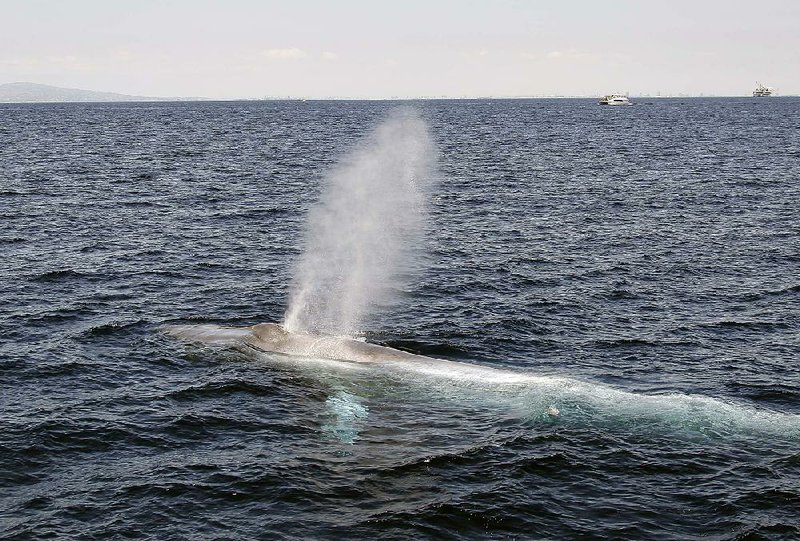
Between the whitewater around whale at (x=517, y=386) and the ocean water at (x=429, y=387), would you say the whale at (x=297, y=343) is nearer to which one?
the whitewater around whale at (x=517, y=386)

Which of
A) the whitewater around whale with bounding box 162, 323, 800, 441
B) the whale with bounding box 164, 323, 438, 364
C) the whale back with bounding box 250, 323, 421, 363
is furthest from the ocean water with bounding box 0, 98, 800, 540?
the whale back with bounding box 250, 323, 421, 363

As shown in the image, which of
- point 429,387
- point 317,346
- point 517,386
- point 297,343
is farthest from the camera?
point 297,343

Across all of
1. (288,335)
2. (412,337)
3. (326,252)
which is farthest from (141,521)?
(326,252)

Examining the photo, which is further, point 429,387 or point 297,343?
point 297,343

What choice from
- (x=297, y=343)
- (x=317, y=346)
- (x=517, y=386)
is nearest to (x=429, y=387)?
(x=517, y=386)

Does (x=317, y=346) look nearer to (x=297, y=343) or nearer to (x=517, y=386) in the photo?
(x=297, y=343)

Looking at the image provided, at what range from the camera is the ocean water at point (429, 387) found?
26.5 meters

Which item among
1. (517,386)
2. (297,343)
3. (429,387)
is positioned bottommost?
(429,387)

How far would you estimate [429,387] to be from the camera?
119ft

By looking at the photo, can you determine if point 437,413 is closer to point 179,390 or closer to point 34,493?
point 179,390

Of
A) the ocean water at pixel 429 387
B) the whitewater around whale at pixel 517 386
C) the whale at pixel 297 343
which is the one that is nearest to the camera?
the ocean water at pixel 429 387

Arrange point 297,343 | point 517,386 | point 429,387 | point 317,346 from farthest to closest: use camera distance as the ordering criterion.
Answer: point 297,343 < point 317,346 < point 429,387 < point 517,386

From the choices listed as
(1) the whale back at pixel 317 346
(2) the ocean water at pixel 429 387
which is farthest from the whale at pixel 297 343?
(2) the ocean water at pixel 429 387

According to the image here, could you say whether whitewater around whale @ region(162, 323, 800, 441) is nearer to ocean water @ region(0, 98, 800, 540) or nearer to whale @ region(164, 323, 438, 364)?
whale @ region(164, 323, 438, 364)
